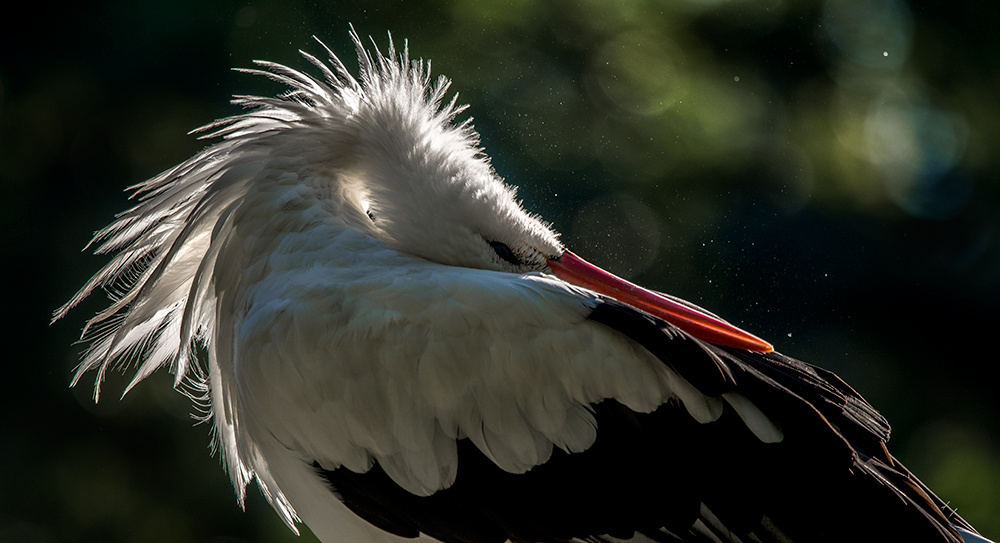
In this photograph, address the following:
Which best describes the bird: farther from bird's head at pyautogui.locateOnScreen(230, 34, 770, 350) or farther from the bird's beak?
bird's head at pyautogui.locateOnScreen(230, 34, 770, 350)

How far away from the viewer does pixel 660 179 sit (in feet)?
10.5

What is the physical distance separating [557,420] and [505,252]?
44 centimetres

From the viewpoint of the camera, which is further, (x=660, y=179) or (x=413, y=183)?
(x=660, y=179)

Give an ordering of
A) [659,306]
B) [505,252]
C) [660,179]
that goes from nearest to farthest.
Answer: [659,306]
[505,252]
[660,179]

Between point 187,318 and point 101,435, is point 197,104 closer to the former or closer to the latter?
point 101,435

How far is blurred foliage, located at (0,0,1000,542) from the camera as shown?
2.98 metres

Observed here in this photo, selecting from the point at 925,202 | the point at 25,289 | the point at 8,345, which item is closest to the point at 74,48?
the point at 25,289

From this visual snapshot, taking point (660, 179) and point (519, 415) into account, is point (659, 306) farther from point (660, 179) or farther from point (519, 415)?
point (660, 179)

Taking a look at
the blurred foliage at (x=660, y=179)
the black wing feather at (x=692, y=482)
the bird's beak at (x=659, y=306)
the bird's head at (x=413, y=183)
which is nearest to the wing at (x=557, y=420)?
the black wing feather at (x=692, y=482)

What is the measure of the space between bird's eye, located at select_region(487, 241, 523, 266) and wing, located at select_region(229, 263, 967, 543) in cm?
32

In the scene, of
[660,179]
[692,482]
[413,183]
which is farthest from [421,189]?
[660,179]

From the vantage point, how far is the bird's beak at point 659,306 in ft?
4.33

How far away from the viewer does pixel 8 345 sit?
3.04m

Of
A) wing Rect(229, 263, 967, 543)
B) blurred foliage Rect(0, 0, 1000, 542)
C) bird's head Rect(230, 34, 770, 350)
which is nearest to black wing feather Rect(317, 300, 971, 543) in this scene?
wing Rect(229, 263, 967, 543)
